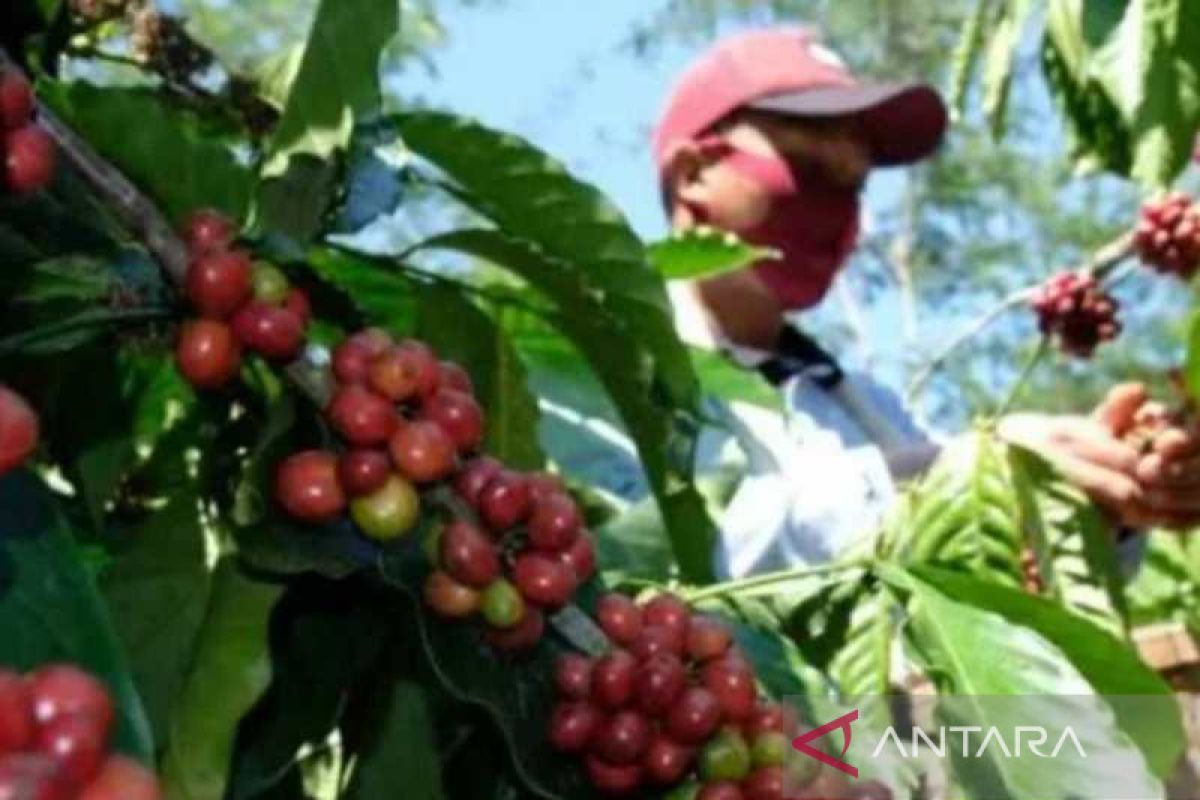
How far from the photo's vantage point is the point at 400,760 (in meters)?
0.97

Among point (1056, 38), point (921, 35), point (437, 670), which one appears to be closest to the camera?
point (437, 670)

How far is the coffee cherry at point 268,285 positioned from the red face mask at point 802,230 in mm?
1311

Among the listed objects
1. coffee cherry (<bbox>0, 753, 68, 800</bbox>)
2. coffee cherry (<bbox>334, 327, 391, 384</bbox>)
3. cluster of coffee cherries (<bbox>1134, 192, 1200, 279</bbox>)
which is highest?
coffee cherry (<bbox>0, 753, 68, 800</bbox>)

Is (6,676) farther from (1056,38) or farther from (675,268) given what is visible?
(1056,38)

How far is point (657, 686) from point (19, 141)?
0.97ft

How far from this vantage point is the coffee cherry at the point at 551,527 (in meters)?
0.87

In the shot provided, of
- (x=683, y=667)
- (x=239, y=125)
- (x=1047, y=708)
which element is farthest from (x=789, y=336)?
(x=683, y=667)

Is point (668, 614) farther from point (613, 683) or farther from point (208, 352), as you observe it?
point (208, 352)

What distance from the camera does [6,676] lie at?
41cm

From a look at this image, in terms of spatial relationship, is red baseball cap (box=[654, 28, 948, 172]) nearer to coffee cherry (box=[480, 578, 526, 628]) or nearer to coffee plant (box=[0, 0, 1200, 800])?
coffee plant (box=[0, 0, 1200, 800])

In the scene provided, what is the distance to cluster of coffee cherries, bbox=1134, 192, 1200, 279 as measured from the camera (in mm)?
2086

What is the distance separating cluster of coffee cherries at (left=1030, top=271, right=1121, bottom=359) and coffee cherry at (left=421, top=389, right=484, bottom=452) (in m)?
1.32

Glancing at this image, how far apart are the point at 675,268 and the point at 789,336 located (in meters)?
0.84

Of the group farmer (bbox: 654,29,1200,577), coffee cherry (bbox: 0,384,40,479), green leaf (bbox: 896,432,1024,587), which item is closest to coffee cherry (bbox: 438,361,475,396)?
coffee cherry (bbox: 0,384,40,479)
